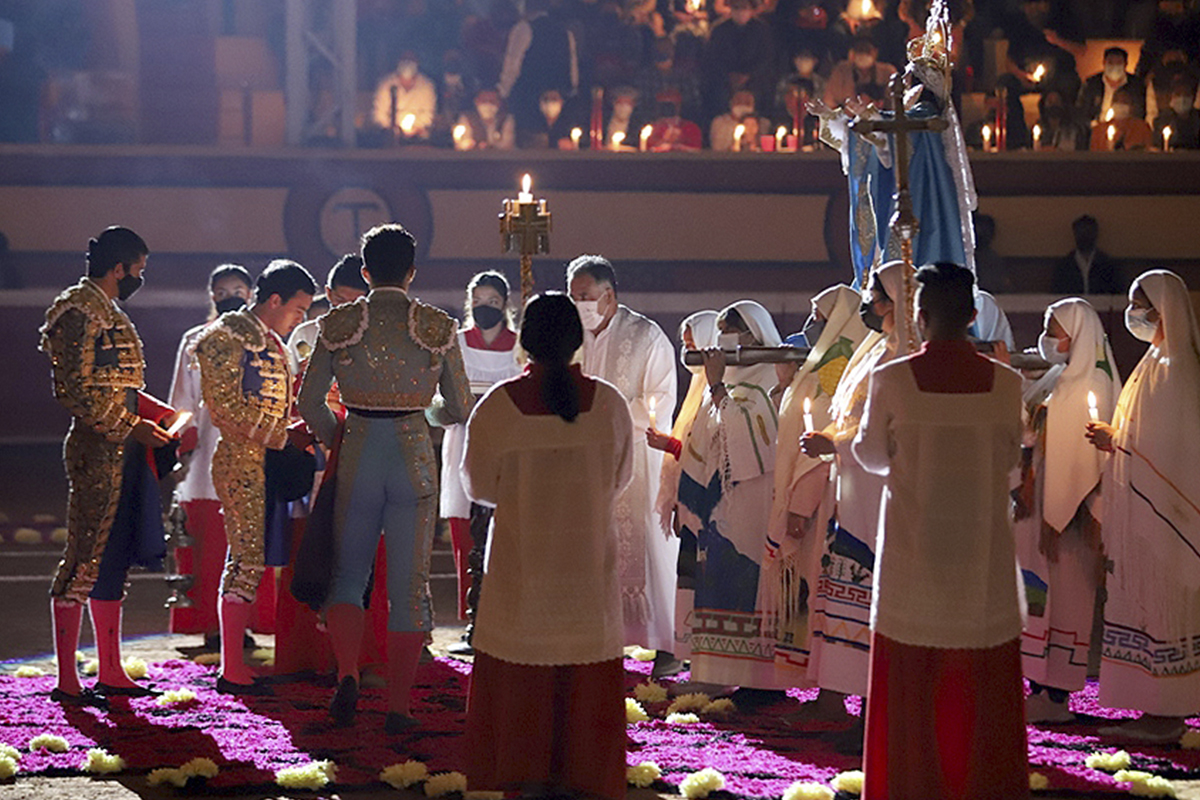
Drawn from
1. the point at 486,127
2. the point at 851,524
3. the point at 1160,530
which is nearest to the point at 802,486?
the point at 851,524

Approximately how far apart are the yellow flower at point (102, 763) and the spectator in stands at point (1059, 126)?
A: 37.1ft

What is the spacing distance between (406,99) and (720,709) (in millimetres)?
9701

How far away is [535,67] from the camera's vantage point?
1569cm

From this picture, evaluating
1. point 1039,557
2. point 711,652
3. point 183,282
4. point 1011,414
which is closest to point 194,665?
point 711,652

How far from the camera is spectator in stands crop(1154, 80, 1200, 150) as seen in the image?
1523cm

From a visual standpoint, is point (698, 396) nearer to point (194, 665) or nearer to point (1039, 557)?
Result: point (1039, 557)

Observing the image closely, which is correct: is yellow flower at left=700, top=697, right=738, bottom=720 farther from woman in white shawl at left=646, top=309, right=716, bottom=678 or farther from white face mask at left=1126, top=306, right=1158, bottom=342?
white face mask at left=1126, top=306, right=1158, bottom=342

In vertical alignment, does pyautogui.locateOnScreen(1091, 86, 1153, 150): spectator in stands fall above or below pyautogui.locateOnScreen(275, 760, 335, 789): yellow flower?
above

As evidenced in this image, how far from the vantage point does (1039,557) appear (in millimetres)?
6902

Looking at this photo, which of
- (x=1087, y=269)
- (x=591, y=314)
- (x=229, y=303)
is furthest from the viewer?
(x=1087, y=269)

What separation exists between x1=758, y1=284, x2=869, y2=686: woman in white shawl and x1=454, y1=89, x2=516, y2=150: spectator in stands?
8.84 m

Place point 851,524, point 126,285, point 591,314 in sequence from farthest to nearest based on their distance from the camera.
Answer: point 591,314 < point 126,285 < point 851,524

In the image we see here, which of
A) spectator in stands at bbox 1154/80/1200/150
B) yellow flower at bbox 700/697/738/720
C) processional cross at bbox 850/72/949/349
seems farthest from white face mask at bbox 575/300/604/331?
spectator in stands at bbox 1154/80/1200/150

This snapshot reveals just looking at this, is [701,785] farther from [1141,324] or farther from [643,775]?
[1141,324]
